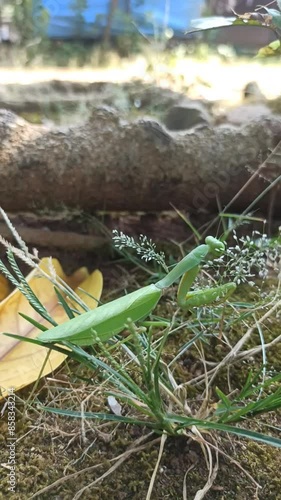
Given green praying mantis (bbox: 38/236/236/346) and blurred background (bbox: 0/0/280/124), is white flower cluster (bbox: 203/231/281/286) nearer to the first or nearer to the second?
green praying mantis (bbox: 38/236/236/346)

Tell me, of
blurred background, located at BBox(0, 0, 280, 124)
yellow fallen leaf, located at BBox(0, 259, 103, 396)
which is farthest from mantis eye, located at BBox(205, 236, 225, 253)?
blurred background, located at BBox(0, 0, 280, 124)

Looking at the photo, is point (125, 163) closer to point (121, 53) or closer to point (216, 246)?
point (216, 246)

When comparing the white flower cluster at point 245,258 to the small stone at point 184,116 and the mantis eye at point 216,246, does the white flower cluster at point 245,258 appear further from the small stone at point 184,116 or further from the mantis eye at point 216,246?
the small stone at point 184,116

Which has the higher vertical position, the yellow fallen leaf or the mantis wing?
the mantis wing

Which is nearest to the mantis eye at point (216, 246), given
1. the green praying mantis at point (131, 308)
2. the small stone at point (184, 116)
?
the green praying mantis at point (131, 308)

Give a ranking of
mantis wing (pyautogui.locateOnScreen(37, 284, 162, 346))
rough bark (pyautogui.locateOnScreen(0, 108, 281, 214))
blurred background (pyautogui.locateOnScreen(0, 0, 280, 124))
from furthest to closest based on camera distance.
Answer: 1. blurred background (pyautogui.locateOnScreen(0, 0, 280, 124))
2. rough bark (pyautogui.locateOnScreen(0, 108, 281, 214))
3. mantis wing (pyautogui.locateOnScreen(37, 284, 162, 346))

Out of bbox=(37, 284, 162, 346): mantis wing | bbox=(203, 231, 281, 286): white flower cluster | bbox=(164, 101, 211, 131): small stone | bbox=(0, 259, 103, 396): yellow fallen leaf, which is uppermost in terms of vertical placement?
bbox=(164, 101, 211, 131): small stone

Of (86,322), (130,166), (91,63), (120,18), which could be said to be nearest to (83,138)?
(130,166)
